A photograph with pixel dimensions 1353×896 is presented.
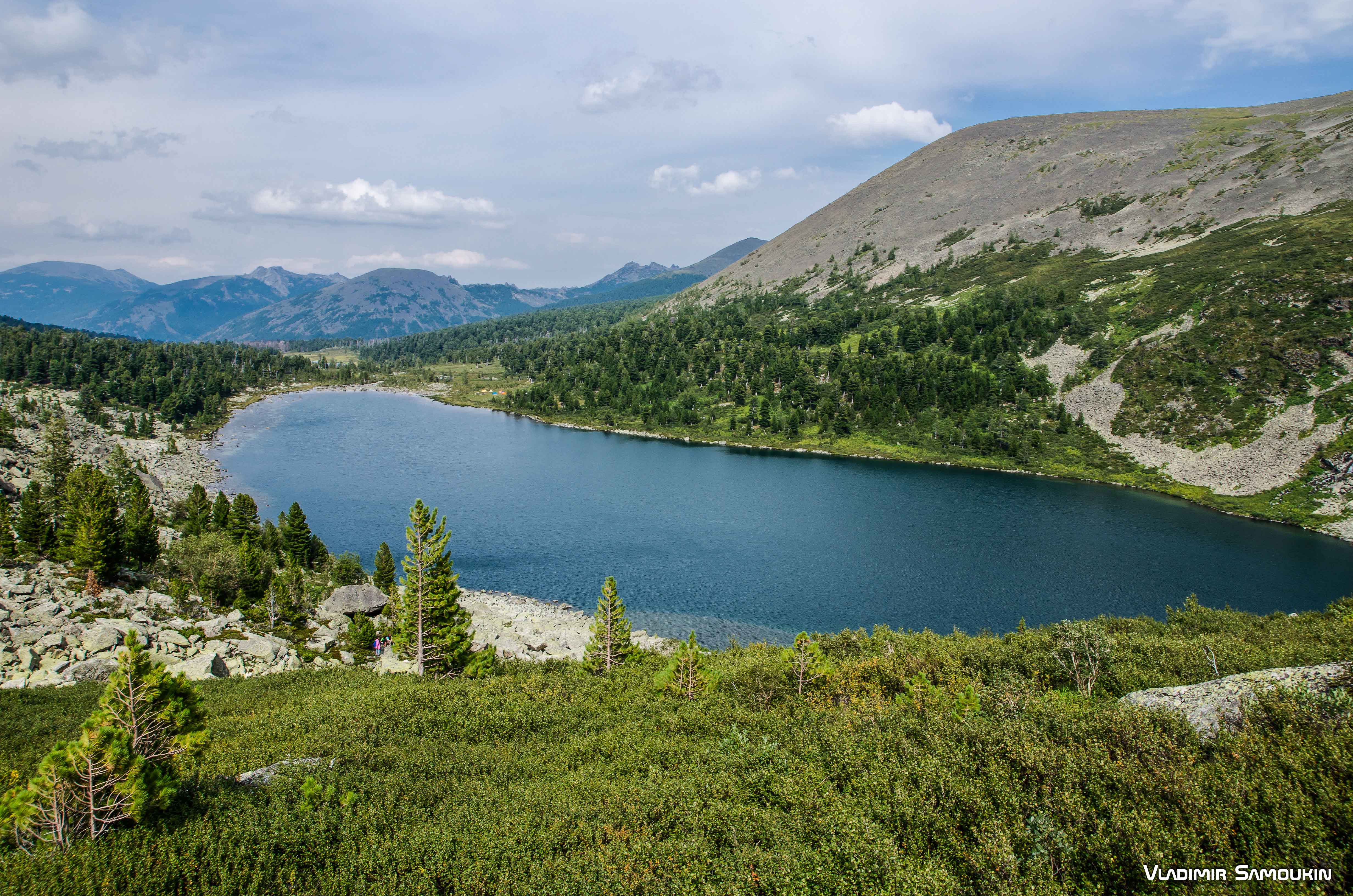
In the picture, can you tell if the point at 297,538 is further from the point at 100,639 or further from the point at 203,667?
the point at 203,667

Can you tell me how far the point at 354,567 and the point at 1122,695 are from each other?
61.8 m

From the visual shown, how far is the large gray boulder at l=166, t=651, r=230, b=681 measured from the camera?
3619 cm

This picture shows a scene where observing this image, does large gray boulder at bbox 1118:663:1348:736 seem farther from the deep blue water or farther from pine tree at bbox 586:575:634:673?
the deep blue water

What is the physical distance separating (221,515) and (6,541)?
64.9ft

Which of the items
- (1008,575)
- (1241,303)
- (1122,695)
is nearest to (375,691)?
(1122,695)

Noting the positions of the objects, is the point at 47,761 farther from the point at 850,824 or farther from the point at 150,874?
the point at 850,824

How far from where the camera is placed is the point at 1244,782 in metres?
15.3

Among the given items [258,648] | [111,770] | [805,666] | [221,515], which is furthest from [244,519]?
[805,666]

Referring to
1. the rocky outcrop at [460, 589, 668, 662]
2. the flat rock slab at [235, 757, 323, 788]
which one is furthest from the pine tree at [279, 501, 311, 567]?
the flat rock slab at [235, 757, 323, 788]

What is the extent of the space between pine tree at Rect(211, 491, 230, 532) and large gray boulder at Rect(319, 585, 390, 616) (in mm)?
21440

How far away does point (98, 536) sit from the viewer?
45.1 meters

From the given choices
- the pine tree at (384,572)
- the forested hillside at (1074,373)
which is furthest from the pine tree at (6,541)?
the forested hillside at (1074,373)

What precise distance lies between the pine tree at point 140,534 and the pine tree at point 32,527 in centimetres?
523

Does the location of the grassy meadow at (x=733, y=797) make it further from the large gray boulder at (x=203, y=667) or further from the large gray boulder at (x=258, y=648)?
the large gray boulder at (x=258, y=648)
